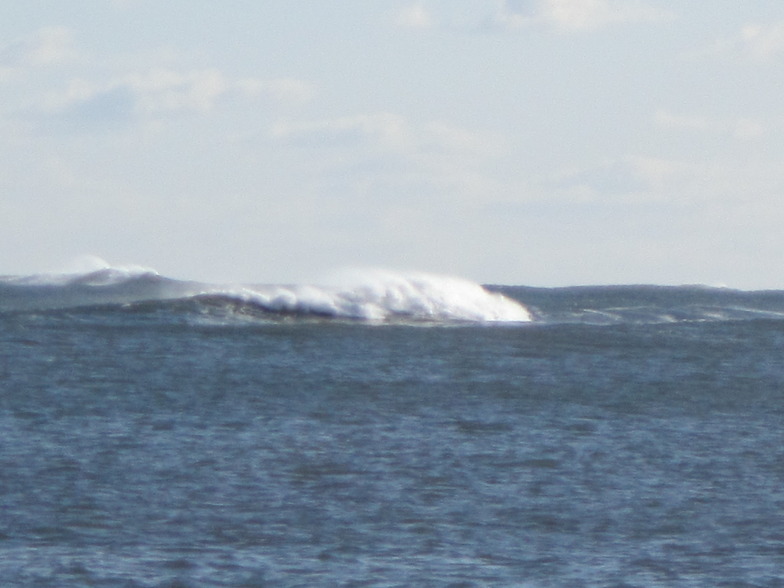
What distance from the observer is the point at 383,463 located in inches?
1289

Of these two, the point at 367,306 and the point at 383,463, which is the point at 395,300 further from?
the point at 383,463

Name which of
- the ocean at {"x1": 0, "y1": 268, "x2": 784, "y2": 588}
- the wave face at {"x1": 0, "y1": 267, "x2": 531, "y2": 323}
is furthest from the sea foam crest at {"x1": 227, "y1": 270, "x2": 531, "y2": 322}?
the ocean at {"x1": 0, "y1": 268, "x2": 784, "y2": 588}

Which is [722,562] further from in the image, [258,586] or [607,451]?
[607,451]

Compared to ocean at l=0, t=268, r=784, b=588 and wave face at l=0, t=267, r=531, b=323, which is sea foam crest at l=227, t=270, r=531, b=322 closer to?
wave face at l=0, t=267, r=531, b=323

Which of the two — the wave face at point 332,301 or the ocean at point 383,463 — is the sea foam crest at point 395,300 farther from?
the ocean at point 383,463

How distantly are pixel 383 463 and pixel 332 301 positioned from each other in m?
60.1

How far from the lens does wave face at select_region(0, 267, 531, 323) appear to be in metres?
90.2

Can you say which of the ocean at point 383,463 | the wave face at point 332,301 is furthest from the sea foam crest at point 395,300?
the ocean at point 383,463

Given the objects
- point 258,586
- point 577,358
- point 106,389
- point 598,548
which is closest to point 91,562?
point 258,586

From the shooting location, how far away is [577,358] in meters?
63.2

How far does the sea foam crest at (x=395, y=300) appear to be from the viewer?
302 ft

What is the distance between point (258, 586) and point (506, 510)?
7187 mm

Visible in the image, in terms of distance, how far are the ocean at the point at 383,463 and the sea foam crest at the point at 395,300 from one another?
21.4 meters

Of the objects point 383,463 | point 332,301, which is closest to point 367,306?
point 332,301
